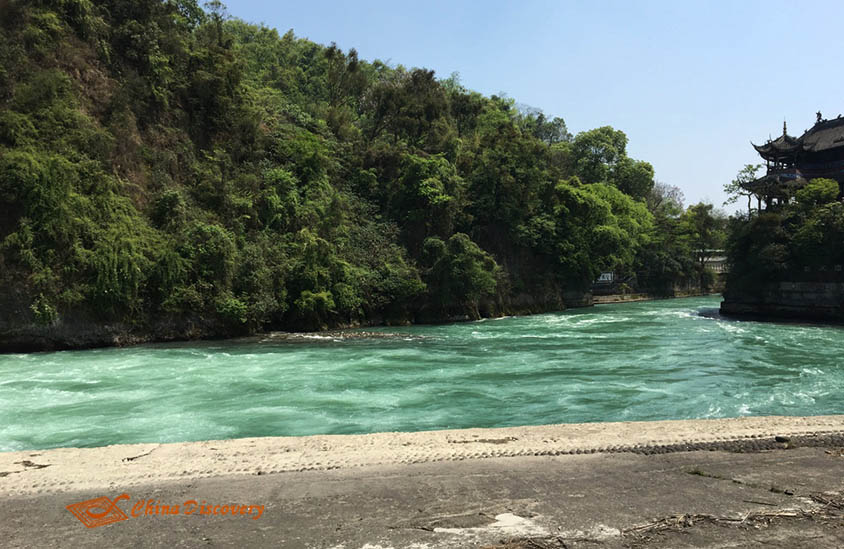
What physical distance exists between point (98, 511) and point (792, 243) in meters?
36.1

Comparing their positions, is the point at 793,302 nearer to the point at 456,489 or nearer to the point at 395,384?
the point at 395,384

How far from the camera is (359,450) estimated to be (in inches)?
282

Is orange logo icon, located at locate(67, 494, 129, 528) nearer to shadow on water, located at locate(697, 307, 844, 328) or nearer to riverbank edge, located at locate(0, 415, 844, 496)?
riverbank edge, located at locate(0, 415, 844, 496)

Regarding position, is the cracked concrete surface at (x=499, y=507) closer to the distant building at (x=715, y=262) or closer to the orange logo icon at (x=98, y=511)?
the orange logo icon at (x=98, y=511)

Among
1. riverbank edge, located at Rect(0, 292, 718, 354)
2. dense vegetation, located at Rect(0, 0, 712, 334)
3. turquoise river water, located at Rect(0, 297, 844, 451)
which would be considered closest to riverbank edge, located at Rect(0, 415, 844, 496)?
turquoise river water, located at Rect(0, 297, 844, 451)

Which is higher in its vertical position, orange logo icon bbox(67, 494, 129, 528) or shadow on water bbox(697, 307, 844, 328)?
orange logo icon bbox(67, 494, 129, 528)

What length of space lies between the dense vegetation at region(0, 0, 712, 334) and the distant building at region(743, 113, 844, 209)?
978cm

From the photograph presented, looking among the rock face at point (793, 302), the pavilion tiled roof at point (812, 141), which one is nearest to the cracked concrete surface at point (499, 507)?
the rock face at point (793, 302)

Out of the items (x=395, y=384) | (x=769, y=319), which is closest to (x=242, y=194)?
(x=395, y=384)

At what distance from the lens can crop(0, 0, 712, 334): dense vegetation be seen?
21219 millimetres

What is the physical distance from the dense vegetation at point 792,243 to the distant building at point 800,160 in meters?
1.45

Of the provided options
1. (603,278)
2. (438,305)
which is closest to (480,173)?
(438,305)

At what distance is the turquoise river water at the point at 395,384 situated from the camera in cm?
1044

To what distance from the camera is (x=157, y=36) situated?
29.2 m
